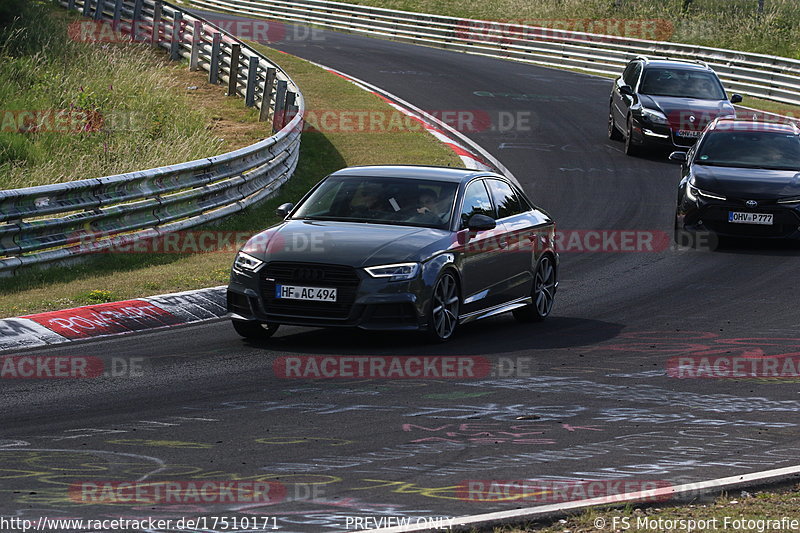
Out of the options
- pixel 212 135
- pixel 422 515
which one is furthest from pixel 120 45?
pixel 422 515

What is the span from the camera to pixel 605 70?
40.3 meters

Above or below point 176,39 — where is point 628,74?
above

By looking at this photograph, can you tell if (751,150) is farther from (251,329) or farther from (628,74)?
(251,329)

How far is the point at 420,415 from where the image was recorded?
855 cm

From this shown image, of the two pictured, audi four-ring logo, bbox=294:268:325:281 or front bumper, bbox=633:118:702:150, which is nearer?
audi four-ring logo, bbox=294:268:325:281

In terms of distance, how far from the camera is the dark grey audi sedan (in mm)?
10859

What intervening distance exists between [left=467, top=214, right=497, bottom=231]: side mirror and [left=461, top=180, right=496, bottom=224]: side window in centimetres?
22

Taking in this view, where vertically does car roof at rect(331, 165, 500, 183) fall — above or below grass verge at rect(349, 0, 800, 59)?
above

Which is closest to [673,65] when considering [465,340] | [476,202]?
[476,202]

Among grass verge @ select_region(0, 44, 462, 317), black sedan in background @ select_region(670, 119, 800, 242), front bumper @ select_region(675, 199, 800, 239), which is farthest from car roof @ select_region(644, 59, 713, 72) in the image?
front bumper @ select_region(675, 199, 800, 239)

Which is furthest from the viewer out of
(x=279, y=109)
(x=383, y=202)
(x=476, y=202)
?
(x=279, y=109)

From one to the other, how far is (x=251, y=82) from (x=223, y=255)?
11.9 meters

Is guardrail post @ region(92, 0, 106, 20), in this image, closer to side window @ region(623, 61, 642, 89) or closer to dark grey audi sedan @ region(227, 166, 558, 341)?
side window @ region(623, 61, 642, 89)

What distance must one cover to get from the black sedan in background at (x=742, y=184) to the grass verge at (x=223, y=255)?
571 cm
